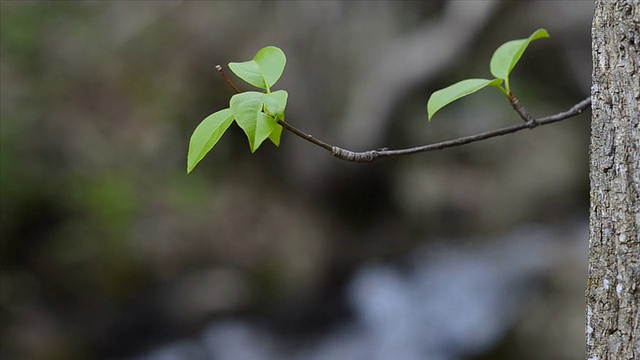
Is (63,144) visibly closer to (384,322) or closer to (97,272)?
(97,272)

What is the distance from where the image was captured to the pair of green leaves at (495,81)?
90 cm

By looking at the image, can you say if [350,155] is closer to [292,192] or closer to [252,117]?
[252,117]

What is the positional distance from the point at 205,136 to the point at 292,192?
3125 mm

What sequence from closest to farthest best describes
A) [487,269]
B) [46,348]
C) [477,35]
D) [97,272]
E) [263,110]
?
[263,110] < [46,348] < [97,272] < [487,269] < [477,35]

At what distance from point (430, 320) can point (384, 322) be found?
257 mm

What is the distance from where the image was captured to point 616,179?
0.76 metres

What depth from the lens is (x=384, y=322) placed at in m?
3.45

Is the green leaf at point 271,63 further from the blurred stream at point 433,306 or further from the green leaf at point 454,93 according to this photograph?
the blurred stream at point 433,306

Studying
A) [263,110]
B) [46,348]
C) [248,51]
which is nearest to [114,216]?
[46,348]

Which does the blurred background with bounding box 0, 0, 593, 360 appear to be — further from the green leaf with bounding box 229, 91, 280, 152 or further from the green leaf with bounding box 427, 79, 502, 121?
the green leaf with bounding box 229, 91, 280, 152

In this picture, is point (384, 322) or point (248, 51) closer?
point (384, 322)

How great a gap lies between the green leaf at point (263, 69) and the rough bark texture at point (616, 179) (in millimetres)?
418

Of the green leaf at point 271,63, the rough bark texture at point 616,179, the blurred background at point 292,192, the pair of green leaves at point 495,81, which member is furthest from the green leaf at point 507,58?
the blurred background at point 292,192

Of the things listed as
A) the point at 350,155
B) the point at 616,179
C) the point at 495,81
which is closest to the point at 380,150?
the point at 350,155
